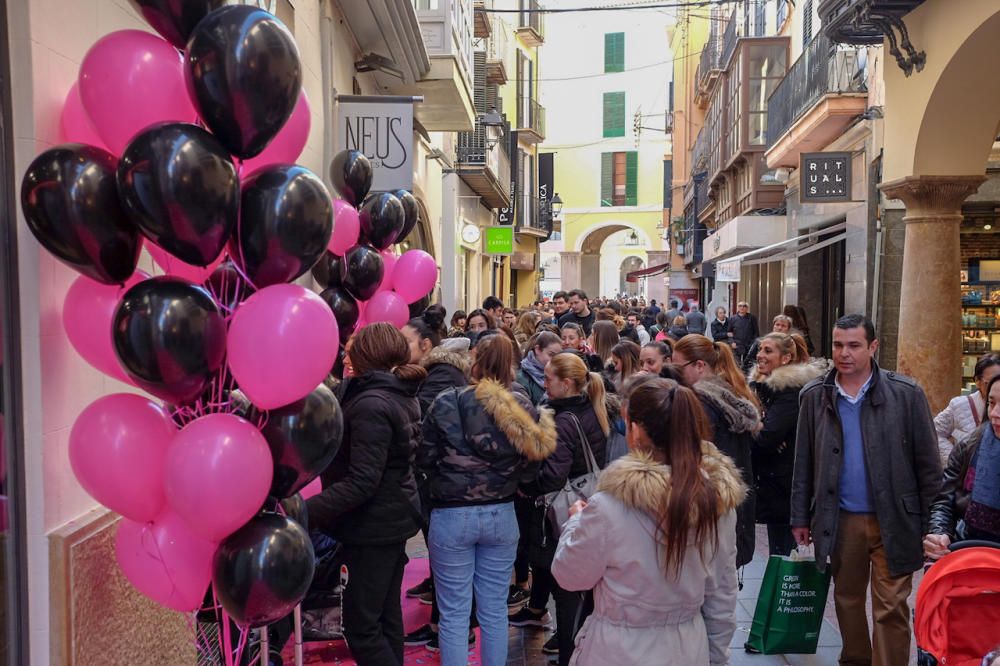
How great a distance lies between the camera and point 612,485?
2.98m

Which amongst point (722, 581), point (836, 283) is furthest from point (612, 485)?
point (836, 283)

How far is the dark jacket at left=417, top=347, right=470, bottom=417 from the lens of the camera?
555 centimetres

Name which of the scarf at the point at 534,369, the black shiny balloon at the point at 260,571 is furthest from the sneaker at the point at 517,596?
the black shiny balloon at the point at 260,571

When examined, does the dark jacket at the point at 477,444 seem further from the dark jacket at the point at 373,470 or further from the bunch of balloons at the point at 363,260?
the bunch of balloons at the point at 363,260

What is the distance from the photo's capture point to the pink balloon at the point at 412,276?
760 cm

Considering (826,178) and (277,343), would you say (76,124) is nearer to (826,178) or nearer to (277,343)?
(277,343)

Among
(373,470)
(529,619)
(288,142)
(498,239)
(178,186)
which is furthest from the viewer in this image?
(498,239)

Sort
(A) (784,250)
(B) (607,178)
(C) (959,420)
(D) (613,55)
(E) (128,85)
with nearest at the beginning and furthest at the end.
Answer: (E) (128,85) < (C) (959,420) < (A) (784,250) < (B) (607,178) < (D) (613,55)

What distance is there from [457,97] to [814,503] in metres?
9.78

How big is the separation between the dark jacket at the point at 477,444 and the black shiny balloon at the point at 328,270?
84.7 inches

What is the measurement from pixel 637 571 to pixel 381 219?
455 centimetres

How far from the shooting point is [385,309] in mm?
7023

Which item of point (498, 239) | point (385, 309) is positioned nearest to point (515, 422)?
point (385, 309)

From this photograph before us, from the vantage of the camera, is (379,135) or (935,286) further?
(935,286)
